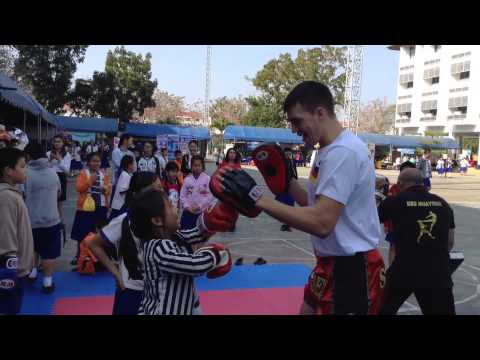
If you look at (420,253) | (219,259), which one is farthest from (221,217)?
(420,253)

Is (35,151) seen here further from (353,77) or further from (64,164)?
(353,77)

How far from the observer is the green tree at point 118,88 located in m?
36.7

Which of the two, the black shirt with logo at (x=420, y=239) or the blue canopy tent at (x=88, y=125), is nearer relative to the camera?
the black shirt with logo at (x=420, y=239)

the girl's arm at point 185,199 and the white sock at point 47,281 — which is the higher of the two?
the girl's arm at point 185,199

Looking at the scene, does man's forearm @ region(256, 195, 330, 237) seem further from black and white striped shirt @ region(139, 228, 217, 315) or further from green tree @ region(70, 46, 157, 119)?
green tree @ region(70, 46, 157, 119)

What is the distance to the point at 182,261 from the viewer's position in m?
2.10

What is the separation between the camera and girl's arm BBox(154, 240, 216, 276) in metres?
2.09

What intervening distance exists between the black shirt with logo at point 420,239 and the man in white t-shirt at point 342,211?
1108mm

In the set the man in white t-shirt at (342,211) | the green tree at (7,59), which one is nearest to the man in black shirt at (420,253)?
the man in white t-shirt at (342,211)

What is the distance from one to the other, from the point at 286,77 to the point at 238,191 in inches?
1876

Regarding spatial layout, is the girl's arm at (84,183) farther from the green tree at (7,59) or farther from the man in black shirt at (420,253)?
the green tree at (7,59)

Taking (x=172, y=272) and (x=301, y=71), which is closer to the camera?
(x=172, y=272)

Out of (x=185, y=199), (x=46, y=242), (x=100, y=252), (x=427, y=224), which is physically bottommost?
(x=46, y=242)

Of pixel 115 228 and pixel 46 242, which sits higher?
pixel 115 228
